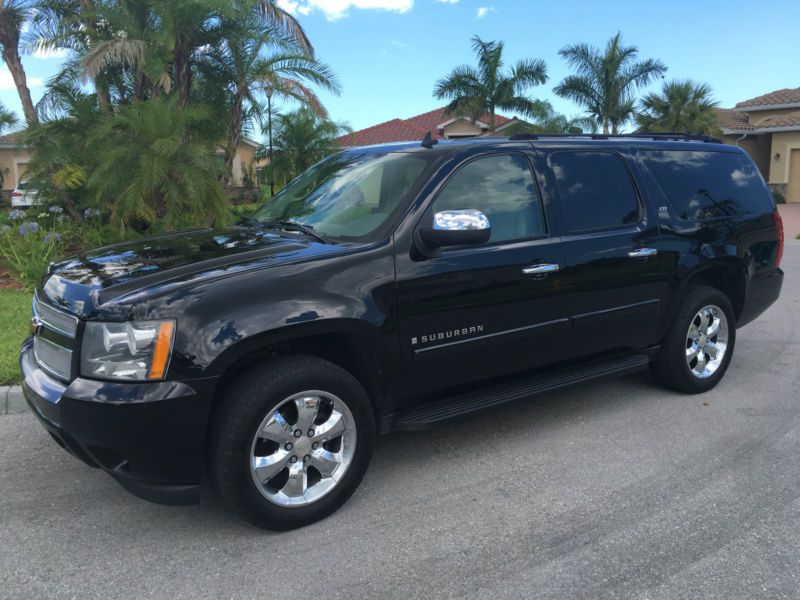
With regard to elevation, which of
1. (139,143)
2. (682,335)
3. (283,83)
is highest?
(283,83)

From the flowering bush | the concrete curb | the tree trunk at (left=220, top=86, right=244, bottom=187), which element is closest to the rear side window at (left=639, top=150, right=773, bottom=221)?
the concrete curb

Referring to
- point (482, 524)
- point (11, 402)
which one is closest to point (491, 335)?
point (482, 524)

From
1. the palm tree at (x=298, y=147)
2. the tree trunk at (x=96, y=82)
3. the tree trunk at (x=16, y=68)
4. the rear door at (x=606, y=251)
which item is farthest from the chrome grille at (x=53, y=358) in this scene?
the palm tree at (x=298, y=147)

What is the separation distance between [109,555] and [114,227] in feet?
25.0

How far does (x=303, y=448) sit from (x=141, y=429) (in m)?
0.76

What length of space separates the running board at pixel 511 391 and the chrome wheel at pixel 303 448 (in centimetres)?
40

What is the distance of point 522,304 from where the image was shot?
3.97 meters

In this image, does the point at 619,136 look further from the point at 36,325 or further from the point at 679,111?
the point at 679,111

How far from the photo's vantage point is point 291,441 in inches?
128

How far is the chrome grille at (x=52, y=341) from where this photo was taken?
311cm

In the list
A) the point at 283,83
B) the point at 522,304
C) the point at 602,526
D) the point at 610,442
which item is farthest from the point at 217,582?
the point at 283,83

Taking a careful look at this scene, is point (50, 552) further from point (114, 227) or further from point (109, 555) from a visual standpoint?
point (114, 227)

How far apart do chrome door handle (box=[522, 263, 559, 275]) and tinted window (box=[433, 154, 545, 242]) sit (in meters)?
0.20

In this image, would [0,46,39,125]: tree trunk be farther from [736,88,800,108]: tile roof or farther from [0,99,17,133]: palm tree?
[736,88,800,108]: tile roof
